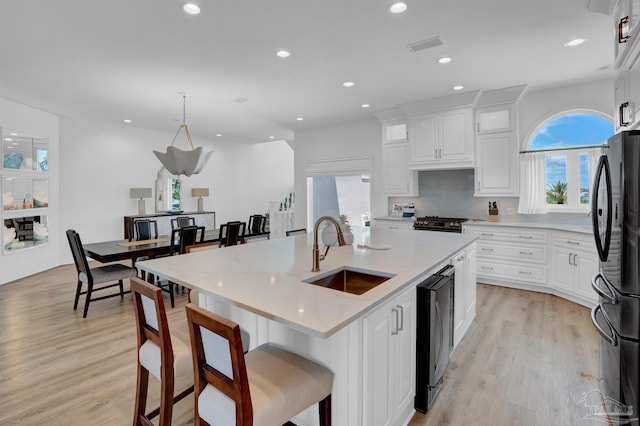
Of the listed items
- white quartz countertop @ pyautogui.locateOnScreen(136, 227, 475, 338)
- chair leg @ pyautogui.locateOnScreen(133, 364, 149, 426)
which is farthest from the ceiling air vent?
chair leg @ pyautogui.locateOnScreen(133, 364, 149, 426)

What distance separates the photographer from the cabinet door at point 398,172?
553 cm

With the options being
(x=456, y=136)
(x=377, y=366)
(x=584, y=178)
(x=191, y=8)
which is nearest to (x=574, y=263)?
(x=584, y=178)

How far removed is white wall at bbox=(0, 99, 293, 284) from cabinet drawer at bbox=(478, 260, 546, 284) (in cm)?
656

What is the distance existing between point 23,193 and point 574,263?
8.07 m

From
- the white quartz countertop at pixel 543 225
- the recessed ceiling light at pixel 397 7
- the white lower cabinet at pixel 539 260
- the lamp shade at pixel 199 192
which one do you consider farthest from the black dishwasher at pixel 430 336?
the lamp shade at pixel 199 192

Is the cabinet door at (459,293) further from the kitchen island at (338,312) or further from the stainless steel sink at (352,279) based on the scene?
the stainless steel sink at (352,279)

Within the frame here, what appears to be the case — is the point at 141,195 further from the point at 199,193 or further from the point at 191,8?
the point at 191,8

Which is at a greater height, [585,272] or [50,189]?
[50,189]

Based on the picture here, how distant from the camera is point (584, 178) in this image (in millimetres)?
4426

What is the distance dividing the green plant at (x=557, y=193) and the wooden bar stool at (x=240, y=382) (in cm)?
470

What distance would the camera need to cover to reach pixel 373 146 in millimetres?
6172

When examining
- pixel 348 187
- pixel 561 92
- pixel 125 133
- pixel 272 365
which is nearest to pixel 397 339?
pixel 272 365

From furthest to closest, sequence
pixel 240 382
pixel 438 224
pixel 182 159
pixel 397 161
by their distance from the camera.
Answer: pixel 397 161 < pixel 438 224 < pixel 182 159 < pixel 240 382

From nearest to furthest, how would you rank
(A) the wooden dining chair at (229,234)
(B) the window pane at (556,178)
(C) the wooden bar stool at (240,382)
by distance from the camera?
1. (C) the wooden bar stool at (240,382)
2. (B) the window pane at (556,178)
3. (A) the wooden dining chair at (229,234)
